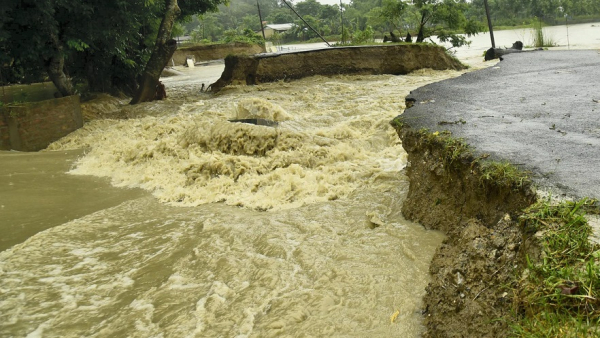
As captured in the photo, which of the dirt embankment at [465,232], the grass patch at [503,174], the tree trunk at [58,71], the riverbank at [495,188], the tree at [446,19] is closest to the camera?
the riverbank at [495,188]

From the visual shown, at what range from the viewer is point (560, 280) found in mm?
2025

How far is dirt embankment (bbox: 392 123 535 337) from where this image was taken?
2493mm

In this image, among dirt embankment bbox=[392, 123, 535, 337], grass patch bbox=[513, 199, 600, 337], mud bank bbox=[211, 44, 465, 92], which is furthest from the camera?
mud bank bbox=[211, 44, 465, 92]

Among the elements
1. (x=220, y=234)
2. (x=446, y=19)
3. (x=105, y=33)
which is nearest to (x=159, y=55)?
(x=105, y=33)

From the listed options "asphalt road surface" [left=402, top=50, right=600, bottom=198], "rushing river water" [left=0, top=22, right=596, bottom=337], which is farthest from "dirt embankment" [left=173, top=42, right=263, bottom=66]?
"asphalt road surface" [left=402, top=50, right=600, bottom=198]

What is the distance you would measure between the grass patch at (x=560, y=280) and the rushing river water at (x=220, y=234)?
0.95m

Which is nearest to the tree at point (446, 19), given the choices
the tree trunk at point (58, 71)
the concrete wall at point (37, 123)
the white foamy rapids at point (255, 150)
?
the white foamy rapids at point (255, 150)

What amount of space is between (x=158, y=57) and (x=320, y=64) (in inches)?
184

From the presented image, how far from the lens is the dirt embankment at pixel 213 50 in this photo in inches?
1340

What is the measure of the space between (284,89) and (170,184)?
663cm

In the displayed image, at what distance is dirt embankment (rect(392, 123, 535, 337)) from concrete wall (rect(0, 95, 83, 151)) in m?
7.89

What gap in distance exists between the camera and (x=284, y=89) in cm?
1268

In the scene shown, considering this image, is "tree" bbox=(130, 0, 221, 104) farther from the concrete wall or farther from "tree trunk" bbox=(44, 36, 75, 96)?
the concrete wall

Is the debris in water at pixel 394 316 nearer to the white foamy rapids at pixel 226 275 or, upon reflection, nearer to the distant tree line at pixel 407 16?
the white foamy rapids at pixel 226 275
